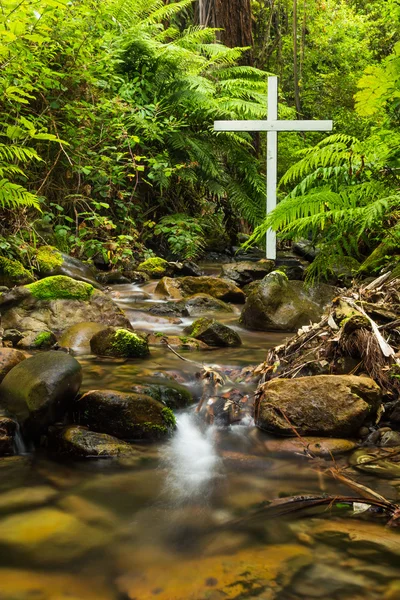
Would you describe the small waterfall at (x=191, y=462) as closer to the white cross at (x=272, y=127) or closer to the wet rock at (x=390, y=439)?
the wet rock at (x=390, y=439)

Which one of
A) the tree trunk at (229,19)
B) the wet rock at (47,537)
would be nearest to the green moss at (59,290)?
the wet rock at (47,537)

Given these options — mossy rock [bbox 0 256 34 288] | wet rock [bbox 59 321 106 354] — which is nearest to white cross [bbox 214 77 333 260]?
mossy rock [bbox 0 256 34 288]

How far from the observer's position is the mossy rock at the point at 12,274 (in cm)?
557

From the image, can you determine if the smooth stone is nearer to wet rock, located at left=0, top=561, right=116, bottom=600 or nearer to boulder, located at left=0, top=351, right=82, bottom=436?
wet rock, located at left=0, top=561, right=116, bottom=600

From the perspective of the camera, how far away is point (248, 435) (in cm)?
295

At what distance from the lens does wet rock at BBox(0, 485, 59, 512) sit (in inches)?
84.7

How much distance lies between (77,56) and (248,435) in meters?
5.61

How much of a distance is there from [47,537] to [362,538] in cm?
108

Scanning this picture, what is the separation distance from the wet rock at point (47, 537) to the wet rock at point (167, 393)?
1155 millimetres

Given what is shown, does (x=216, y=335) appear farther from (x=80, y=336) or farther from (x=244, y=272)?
(x=244, y=272)

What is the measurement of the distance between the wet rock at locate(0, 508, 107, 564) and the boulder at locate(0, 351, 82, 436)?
Answer: 704 mm

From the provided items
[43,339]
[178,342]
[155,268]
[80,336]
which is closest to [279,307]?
[178,342]

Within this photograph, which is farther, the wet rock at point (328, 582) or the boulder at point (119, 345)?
the boulder at point (119, 345)

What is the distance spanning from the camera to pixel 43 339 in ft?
14.0
